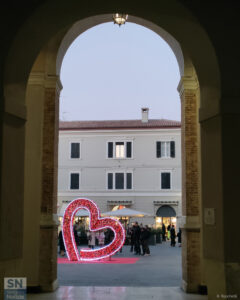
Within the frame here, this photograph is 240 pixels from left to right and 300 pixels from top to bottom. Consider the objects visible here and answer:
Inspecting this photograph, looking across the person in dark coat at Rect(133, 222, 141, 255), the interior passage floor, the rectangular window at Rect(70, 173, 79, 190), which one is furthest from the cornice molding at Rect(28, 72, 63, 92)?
the rectangular window at Rect(70, 173, 79, 190)

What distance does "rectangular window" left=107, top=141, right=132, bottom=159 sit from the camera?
39.9 metres

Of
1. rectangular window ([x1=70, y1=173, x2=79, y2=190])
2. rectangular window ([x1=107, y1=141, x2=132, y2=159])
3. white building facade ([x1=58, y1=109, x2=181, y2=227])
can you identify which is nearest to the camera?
white building facade ([x1=58, y1=109, x2=181, y2=227])

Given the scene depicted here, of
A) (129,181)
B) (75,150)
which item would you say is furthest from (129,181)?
(75,150)

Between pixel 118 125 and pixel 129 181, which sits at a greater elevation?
pixel 118 125

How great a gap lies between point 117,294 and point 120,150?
3090 cm

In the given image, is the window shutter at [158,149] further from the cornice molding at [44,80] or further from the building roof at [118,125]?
the cornice molding at [44,80]

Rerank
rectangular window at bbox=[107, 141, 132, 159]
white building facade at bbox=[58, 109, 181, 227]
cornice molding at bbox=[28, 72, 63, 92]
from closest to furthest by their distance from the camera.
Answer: cornice molding at bbox=[28, 72, 63, 92]
white building facade at bbox=[58, 109, 181, 227]
rectangular window at bbox=[107, 141, 132, 159]

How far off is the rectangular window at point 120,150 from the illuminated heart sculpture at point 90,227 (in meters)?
21.5

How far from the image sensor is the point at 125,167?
39781 millimetres

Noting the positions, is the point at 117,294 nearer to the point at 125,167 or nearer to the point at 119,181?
the point at 125,167

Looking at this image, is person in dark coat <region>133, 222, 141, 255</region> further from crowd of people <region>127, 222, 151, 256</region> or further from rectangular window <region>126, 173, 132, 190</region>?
rectangular window <region>126, 173, 132, 190</region>

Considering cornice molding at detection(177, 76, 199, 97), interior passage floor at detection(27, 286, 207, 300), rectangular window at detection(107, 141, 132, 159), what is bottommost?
interior passage floor at detection(27, 286, 207, 300)

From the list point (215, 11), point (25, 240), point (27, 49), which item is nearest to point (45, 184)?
point (25, 240)

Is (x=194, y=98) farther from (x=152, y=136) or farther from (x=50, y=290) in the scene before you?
(x=152, y=136)
